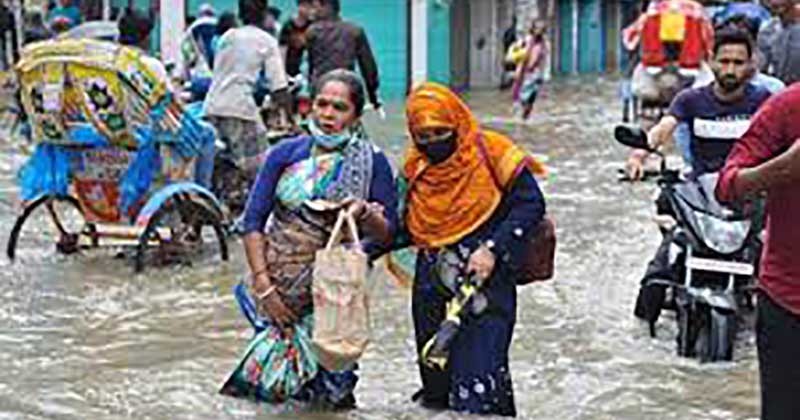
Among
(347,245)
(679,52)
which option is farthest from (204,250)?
(679,52)

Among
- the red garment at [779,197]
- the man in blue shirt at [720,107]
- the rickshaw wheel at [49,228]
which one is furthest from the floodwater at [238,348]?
the red garment at [779,197]

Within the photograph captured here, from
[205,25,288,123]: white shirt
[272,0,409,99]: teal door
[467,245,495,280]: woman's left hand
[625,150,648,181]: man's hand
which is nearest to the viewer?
[467,245,495,280]: woman's left hand

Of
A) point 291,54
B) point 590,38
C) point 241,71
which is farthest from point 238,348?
point 590,38

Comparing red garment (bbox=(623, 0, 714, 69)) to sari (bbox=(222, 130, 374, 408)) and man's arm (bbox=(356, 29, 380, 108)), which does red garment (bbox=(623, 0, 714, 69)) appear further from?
sari (bbox=(222, 130, 374, 408))

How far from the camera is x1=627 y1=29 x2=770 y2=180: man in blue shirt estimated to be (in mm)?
7855

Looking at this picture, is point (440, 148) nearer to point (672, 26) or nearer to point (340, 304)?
point (340, 304)

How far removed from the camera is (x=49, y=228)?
12.4 m

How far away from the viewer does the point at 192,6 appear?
26.6 m

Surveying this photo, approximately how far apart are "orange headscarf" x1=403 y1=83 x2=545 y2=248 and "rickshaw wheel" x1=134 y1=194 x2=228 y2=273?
4.11 metres

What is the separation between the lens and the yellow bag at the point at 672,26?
17.1 m

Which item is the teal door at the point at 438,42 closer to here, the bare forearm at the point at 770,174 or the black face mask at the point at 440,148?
the black face mask at the point at 440,148

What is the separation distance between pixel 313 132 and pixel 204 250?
4844 mm

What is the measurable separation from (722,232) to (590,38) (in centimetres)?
3321

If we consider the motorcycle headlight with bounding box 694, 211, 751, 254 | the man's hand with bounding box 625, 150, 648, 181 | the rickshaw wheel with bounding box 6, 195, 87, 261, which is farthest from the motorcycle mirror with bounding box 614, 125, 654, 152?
the man's hand with bounding box 625, 150, 648, 181
